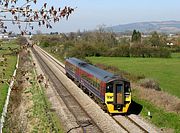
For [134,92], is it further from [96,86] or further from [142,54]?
[142,54]

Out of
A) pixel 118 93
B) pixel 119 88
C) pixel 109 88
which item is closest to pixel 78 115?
pixel 109 88

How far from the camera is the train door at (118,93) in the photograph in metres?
21.8

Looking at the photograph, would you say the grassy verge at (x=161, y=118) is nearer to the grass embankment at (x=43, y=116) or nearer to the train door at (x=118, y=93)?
the train door at (x=118, y=93)

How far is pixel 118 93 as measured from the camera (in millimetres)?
21875

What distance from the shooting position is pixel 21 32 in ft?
18.6

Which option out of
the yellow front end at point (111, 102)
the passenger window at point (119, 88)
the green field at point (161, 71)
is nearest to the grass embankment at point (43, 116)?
the yellow front end at point (111, 102)

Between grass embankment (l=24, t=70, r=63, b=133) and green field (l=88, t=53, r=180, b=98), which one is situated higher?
grass embankment (l=24, t=70, r=63, b=133)

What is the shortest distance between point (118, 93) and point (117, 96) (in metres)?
0.19

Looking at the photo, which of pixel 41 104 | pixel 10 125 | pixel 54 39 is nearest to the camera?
pixel 10 125

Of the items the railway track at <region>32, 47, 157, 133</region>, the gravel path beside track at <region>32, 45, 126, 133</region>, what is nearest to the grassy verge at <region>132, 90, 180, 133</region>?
the railway track at <region>32, 47, 157, 133</region>

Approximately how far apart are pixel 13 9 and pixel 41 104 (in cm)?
2043

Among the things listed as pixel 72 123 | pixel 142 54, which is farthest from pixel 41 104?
pixel 142 54

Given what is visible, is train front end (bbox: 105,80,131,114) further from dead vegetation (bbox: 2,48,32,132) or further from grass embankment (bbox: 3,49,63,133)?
dead vegetation (bbox: 2,48,32,132)

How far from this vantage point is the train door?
71.5 ft
